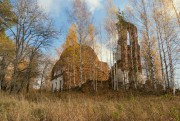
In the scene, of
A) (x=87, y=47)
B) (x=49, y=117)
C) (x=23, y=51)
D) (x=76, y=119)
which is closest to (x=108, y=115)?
(x=76, y=119)

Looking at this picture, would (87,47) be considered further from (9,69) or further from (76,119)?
(76,119)

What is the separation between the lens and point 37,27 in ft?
59.5

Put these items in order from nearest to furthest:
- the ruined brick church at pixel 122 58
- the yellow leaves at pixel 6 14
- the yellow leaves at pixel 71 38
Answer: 1. the yellow leaves at pixel 6 14
2. the ruined brick church at pixel 122 58
3. the yellow leaves at pixel 71 38

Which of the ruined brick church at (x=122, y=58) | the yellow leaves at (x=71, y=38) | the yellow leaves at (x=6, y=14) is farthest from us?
the yellow leaves at (x=71, y=38)

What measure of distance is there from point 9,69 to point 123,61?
15641 mm

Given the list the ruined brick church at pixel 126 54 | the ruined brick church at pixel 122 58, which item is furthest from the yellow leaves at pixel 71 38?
the ruined brick church at pixel 126 54

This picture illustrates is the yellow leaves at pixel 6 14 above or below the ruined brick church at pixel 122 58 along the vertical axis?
above

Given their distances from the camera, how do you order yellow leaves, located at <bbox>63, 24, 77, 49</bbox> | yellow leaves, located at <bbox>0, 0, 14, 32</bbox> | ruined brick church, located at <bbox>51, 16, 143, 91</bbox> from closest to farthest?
yellow leaves, located at <bbox>0, 0, 14, 32</bbox> → ruined brick church, located at <bbox>51, 16, 143, 91</bbox> → yellow leaves, located at <bbox>63, 24, 77, 49</bbox>

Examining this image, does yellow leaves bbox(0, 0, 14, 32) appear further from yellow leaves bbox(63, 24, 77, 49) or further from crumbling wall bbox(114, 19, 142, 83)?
crumbling wall bbox(114, 19, 142, 83)

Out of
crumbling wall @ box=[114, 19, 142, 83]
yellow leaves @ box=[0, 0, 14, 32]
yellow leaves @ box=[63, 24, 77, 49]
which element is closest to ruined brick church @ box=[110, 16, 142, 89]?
crumbling wall @ box=[114, 19, 142, 83]

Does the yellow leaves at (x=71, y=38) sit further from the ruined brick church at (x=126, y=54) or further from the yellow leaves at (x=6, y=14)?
the yellow leaves at (x=6, y=14)

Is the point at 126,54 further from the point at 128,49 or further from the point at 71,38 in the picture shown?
the point at 71,38

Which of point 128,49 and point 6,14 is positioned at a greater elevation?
point 6,14

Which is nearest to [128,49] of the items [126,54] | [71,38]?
[126,54]
